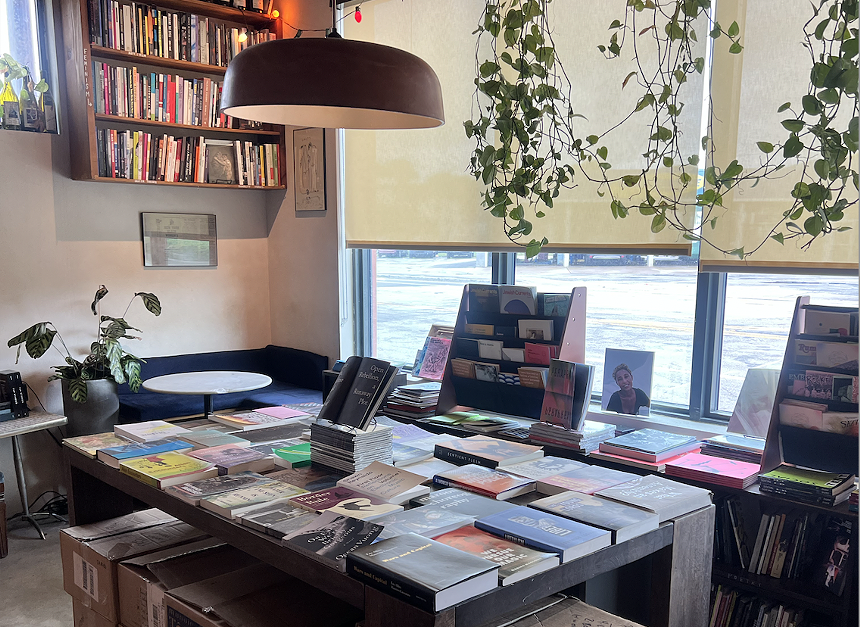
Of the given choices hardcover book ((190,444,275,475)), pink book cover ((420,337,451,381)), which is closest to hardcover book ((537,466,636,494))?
hardcover book ((190,444,275,475))

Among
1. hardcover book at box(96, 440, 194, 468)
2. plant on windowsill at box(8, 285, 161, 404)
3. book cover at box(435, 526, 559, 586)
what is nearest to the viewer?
book cover at box(435, 526, 559, 586)

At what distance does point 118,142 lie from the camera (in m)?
4.21

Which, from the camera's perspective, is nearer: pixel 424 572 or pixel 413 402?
pixel 424 572

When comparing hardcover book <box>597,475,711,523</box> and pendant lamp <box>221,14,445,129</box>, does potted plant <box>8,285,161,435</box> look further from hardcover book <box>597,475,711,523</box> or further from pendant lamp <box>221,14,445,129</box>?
hardcover book <box>597,475,711,523</box>

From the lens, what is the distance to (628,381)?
320cm

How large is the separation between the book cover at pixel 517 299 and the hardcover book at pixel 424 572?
6.23 feet

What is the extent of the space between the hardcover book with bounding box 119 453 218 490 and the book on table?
149 cm

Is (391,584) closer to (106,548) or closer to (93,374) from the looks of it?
(106,548)

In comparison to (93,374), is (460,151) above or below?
above

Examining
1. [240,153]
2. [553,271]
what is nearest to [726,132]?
[553,271]

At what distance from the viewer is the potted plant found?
3918mm

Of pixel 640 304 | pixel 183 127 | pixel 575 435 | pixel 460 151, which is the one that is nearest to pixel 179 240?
pixel 183 127

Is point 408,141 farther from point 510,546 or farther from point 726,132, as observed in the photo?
point 510,546

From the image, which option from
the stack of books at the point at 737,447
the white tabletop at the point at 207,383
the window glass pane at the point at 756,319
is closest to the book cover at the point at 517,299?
the window glass pane at the point at 756,319
